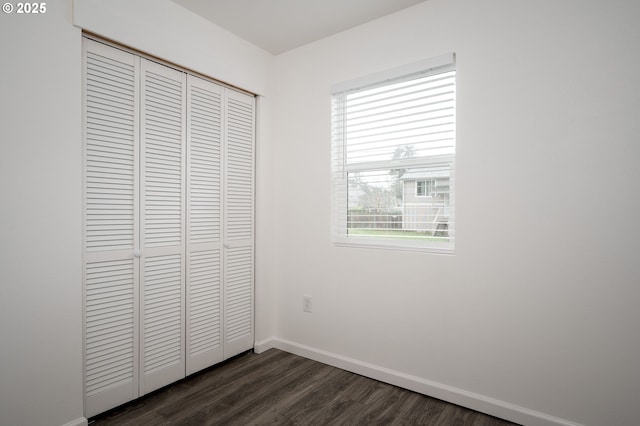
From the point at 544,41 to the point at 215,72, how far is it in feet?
7.14

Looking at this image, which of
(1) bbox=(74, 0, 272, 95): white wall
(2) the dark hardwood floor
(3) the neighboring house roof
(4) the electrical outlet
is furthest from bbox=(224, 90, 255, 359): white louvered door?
(3) the neighboring house roof

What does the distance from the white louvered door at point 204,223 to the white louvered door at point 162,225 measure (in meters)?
0.07

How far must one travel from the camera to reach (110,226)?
2.09 metres

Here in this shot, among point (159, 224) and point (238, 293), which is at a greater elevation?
point (159, 224)

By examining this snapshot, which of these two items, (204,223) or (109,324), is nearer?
(109,324)

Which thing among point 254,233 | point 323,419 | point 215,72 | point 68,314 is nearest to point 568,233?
point 323,419

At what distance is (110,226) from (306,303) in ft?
5.34

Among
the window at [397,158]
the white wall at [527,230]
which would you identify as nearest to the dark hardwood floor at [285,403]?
the white wall at [527,230]

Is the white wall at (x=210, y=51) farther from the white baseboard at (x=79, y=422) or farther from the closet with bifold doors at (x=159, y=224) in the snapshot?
the white baseboard at (x=79, y=422)

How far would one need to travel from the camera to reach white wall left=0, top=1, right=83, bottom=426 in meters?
1.67

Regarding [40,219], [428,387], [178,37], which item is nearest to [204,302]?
[40,219]

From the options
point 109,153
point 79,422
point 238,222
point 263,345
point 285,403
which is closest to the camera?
point 79,422

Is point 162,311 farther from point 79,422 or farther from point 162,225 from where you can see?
point 79,422

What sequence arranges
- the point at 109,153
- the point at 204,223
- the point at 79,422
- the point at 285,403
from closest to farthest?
the point at 79,422
the point at 109,153
the point at 285,403
the point at 204,223
